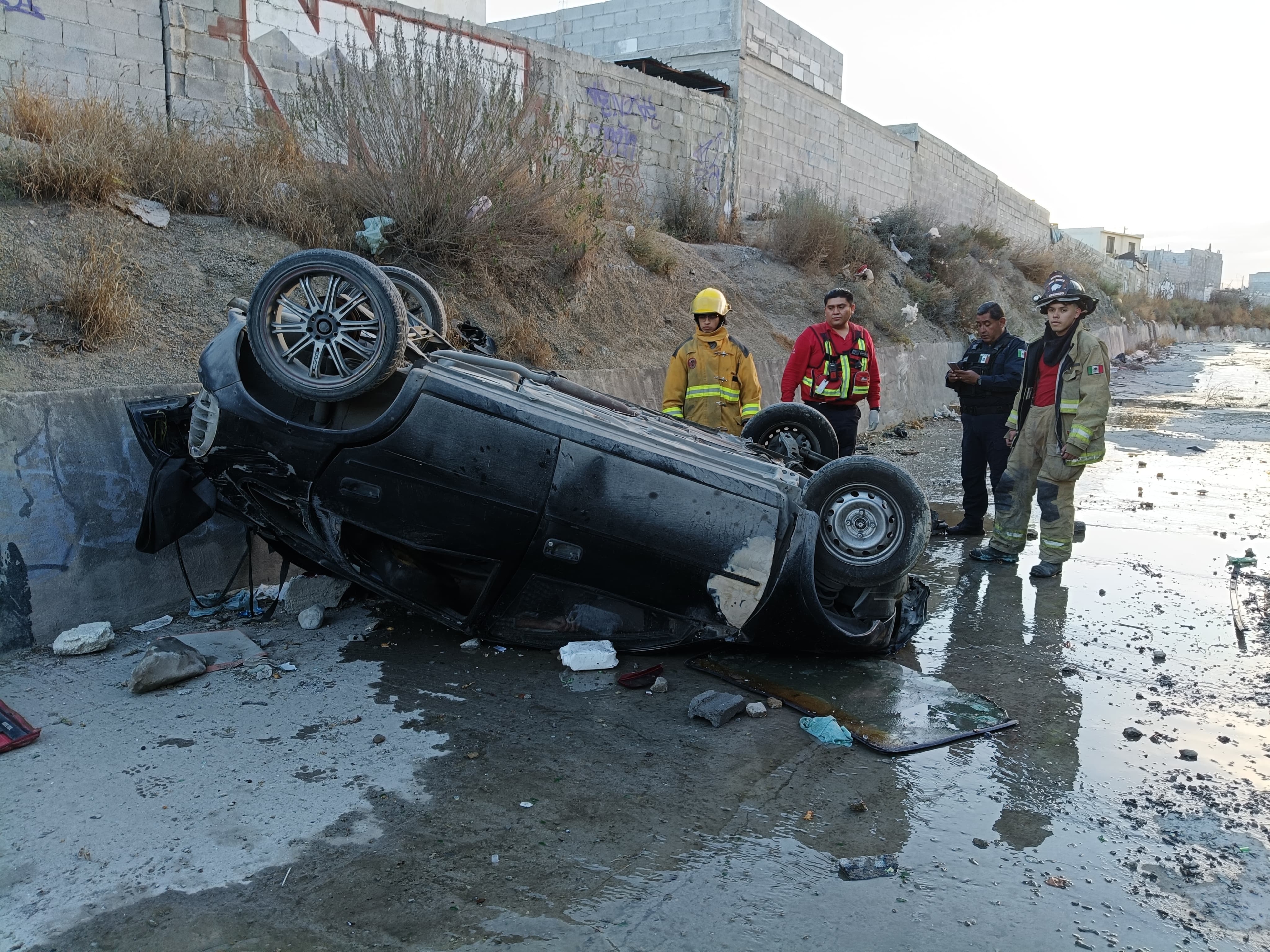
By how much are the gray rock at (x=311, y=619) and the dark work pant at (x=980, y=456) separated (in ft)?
15.7

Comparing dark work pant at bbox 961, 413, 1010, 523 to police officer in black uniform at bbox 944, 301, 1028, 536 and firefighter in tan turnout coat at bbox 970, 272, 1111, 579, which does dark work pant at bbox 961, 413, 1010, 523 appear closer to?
police officer in black uniform at bbox 944, 301, 1028, 536

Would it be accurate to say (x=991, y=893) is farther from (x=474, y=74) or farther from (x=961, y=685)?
(x=474, y=74)

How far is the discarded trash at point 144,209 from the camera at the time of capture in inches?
245

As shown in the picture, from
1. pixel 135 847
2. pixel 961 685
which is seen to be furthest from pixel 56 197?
pixel 961 685

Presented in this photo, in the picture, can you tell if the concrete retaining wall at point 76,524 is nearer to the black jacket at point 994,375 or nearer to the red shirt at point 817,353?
the red shirt at point 817,353

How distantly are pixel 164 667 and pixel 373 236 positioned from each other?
4732 millimetres

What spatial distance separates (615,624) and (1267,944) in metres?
2.56

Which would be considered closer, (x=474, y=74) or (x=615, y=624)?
(x=615, y=624)

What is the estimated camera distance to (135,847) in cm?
265

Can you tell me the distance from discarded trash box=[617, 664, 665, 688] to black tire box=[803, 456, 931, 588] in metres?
0.86

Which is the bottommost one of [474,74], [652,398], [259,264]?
[652,398]

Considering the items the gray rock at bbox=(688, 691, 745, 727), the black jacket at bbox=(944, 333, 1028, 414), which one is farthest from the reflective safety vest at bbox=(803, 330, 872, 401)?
the gray rock at bbox=(688, 691, 745, 727)

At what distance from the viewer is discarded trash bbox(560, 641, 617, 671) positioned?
4043 millimetres

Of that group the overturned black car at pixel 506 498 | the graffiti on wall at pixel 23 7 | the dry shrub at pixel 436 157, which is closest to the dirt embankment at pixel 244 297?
the dry shrub at pixel 436 157
